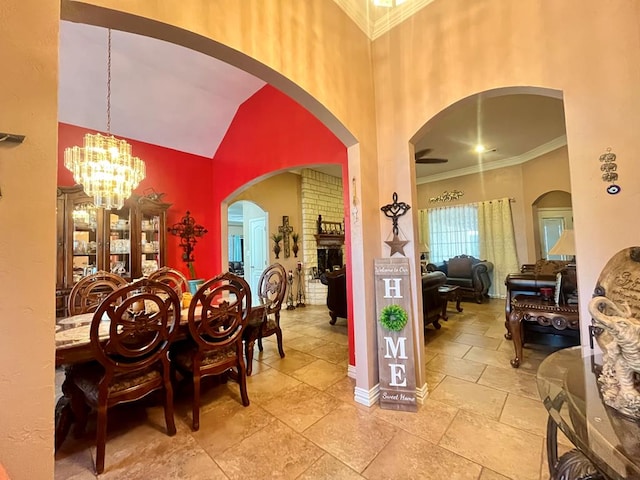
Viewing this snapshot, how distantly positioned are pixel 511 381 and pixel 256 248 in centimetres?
A: 517

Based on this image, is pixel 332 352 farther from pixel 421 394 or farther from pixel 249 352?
pixel 421 394

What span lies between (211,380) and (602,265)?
3.19m

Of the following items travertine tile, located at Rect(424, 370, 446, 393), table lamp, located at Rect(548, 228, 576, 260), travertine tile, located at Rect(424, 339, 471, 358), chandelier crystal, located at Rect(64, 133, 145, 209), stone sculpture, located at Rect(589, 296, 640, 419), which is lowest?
travertine tile, located at Rect(424, 339, 471, 358)

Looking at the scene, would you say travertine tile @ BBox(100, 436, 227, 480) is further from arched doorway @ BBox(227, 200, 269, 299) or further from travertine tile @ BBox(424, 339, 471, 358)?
arched doorway @ BBox(227, 200, 269, 299)

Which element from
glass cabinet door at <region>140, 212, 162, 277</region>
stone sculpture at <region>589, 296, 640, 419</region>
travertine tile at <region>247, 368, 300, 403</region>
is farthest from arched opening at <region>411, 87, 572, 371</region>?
glass cabinet door at <region>140, 212, 162, 277</region>

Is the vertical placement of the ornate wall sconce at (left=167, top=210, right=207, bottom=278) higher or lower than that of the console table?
higher

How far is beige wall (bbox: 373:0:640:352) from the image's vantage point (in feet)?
5.01

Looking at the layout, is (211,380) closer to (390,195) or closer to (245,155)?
(390,195)

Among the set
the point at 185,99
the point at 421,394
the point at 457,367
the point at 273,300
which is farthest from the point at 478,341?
the point at 185,99

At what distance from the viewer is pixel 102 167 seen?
2.66 meters

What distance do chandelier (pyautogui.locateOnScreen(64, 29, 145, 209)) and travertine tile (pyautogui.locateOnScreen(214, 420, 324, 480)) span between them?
8.64ft

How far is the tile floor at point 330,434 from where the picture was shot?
154 cm

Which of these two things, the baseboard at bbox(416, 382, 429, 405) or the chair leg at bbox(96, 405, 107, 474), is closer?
the chair leg at bbox(96, 405, 107, 474)

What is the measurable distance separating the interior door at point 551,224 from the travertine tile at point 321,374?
19.8 feet
